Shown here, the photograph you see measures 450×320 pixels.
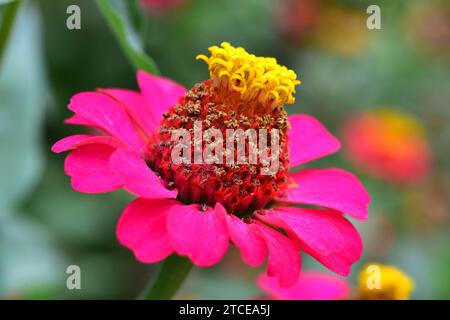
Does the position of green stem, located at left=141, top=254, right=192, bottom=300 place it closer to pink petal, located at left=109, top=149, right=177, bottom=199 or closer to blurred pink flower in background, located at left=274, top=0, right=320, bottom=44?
pink petal, located at left=109, top=149, right=177, bottom=199

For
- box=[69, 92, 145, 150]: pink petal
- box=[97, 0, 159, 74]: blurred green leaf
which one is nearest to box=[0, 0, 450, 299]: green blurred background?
box=[97, 0, 159, 74]: blurred green leaf

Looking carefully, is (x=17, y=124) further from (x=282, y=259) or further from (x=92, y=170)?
(x=282, y=259)

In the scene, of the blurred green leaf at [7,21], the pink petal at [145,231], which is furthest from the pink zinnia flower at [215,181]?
the blurred green leaf at [7,21]

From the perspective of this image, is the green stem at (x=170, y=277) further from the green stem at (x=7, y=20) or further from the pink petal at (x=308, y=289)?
the green stem at (x=7, y=20)
